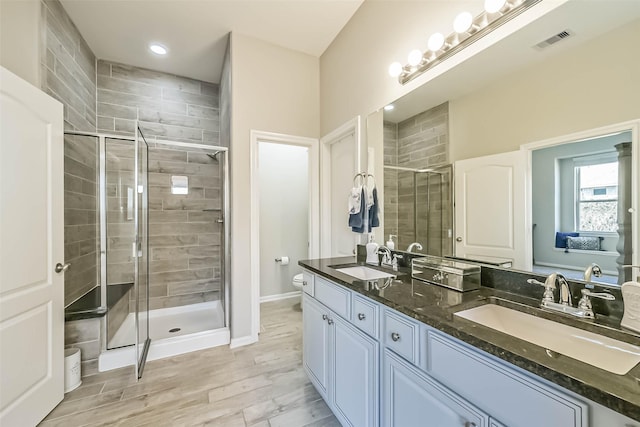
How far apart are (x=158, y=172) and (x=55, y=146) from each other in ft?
4.79

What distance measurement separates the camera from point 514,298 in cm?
118

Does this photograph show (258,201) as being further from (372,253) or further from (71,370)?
(71,370)

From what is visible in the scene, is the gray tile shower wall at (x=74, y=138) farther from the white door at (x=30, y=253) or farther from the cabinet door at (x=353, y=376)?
the cabinet door at (x=353, y=376)

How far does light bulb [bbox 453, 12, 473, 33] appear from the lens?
1382 mm

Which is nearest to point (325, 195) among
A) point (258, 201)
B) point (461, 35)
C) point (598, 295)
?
point (258, 201)

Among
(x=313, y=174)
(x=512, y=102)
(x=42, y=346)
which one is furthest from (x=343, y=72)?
(x=42, y=346)

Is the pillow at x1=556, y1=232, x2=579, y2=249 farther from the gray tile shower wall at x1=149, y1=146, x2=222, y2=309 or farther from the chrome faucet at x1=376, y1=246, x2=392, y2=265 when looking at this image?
the gray tile shower wall at x1=149, y1=146, x2=222, y2=309

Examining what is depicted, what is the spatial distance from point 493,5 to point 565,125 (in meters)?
0.68

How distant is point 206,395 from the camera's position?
74.2 inches

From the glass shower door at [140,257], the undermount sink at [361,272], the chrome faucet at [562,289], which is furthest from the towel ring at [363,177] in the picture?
the glass shower door at [140,257]

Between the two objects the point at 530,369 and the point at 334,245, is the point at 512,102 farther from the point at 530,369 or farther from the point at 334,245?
the point at 334,245

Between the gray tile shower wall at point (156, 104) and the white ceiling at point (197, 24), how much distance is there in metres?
0.22

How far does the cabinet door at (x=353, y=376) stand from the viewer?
49.8 inches

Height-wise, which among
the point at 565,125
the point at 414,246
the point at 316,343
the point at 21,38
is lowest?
the point at 316,343
